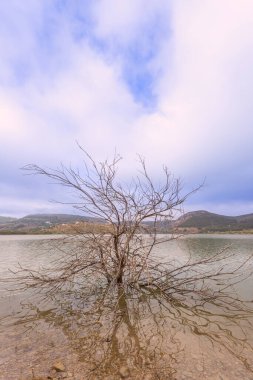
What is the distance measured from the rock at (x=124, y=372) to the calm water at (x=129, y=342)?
31mm

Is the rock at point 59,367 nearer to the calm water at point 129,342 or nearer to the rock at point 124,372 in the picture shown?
the calm water at point 129,342

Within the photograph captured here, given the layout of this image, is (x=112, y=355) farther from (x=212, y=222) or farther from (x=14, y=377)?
(x=212, y=222)

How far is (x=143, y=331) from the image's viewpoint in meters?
5.75

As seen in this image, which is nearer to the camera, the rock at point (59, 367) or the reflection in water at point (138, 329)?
the rock at point (59, 367)

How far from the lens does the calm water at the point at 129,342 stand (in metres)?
4.08

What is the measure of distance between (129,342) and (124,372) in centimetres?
113

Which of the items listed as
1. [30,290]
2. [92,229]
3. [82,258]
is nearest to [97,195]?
[92,229]

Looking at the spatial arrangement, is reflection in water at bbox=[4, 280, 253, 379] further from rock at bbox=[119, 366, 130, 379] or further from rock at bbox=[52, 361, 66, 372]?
rock at bbox=[52, 361, 66, 372]

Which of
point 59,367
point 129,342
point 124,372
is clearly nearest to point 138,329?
point 129,342

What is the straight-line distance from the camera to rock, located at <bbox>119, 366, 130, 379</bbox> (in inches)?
154

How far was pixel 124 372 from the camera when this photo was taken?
401 cm

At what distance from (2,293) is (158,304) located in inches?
197

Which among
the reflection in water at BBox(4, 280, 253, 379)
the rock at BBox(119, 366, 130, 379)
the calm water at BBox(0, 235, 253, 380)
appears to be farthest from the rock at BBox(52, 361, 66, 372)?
the rock at BBox(119, 366, 130, 379)

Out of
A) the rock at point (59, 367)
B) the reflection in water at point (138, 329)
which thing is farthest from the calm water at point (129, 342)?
the rock at point (59, 367)
